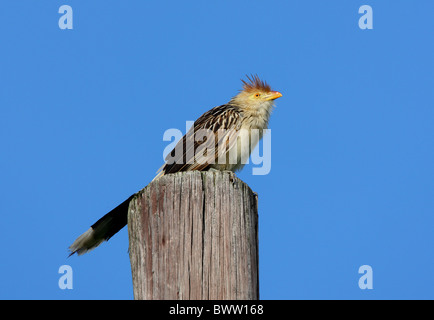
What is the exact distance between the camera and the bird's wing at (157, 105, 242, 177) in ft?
20.3

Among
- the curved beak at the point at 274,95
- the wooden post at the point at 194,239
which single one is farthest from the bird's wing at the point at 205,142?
the wooden post at the point at 194,239

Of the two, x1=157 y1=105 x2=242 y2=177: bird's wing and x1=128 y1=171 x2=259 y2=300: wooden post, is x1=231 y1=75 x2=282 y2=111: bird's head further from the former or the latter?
x1=128 y1=171 x2=259 y2=300: wooden post

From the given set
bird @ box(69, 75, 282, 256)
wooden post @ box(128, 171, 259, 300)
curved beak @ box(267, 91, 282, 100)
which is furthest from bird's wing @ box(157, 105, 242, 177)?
wooden post @ box(128, 171, 259, 300)

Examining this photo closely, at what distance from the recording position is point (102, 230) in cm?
443

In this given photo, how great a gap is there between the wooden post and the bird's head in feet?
11.1

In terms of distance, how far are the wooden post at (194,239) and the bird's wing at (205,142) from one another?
2241 millimetres

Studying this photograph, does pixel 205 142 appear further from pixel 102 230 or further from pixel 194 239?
pixel 194 239

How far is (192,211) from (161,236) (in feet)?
0.80

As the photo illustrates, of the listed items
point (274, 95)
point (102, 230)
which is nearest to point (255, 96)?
point (274, 95)

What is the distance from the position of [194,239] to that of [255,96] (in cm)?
405
